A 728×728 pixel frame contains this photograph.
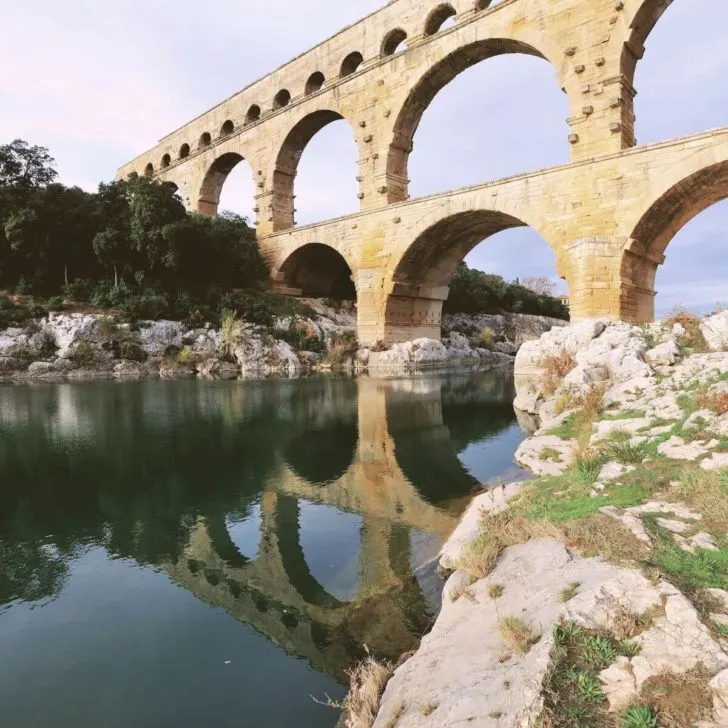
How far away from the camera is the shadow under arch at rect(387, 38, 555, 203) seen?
18.5 metres

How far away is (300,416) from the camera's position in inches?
427

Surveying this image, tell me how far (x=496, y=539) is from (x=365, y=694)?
1.43 metres

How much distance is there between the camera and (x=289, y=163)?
26406mm

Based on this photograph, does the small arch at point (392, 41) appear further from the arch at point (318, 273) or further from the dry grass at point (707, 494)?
the dry grass at point (707, 494)

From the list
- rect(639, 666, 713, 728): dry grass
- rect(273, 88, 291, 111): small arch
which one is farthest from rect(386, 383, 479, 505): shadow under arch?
rect(273, 88, 291, 111): small arch

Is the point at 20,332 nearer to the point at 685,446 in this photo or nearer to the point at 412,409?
the point at 412,409

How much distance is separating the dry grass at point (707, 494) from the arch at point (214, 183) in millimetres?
30749

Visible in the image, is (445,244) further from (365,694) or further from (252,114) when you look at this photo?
(365,694)

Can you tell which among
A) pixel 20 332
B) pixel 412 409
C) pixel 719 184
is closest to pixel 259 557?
pixel 412 409

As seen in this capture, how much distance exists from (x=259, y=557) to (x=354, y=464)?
2976 mm

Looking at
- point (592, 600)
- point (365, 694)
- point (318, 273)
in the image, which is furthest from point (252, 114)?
point (592, 600)

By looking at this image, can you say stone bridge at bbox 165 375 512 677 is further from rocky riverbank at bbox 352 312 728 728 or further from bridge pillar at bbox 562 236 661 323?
bridge pillar at bbox 562 236 661 323

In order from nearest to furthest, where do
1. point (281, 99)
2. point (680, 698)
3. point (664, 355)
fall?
point (680, 698), point (664, 355), point (281, 99)

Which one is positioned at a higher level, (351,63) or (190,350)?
(351,63)
